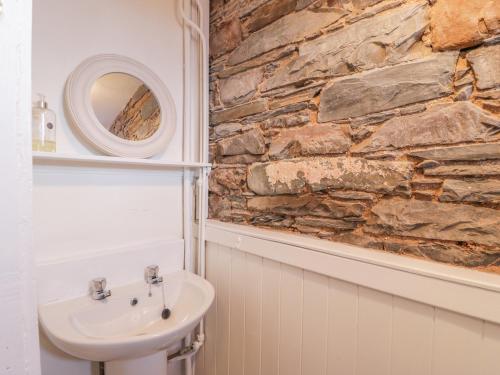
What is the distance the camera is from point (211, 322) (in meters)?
1.38

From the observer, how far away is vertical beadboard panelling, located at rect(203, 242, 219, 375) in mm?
1363

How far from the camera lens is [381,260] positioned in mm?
822

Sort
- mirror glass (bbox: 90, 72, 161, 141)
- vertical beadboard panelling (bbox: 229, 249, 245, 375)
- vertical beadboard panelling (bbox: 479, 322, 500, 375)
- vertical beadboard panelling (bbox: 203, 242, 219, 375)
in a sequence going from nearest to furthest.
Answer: vertical beadboard panelling (bbox: 479, 322, 500, 375), mirror glass (bbox: 90, 72, 161, 141), vertical beadboard panelling (bbox: 229, 249, 245, 375), vertical beadboard panelling (bbox: 203, 242, 219, 375)

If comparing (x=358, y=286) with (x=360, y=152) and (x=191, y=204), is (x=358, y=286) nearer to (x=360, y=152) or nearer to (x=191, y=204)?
(x=360, y=152)

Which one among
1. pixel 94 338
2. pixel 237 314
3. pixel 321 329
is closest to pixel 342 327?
pixel 321 329

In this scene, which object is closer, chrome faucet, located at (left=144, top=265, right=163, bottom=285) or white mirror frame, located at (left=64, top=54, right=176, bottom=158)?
white mirror frame, located at (left=64, top=54, right=176, bottom=158)

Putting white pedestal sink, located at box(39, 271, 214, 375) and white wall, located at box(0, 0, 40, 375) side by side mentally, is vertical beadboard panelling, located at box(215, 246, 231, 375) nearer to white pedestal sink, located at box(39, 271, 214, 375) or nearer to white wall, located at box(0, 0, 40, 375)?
white pedestal sink, located at box(39, 271, 214, 375)

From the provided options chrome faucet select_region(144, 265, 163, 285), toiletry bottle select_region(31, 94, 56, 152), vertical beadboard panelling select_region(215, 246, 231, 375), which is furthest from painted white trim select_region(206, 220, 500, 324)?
toiletry bottle select_region(31, 94, 56, 152)

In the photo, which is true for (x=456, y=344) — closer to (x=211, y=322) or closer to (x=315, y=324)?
(x=315, y=324)

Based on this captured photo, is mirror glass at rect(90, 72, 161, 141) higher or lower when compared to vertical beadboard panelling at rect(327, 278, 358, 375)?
higher

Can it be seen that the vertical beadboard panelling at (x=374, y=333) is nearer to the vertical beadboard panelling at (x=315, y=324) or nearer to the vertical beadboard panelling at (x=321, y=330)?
the vertical beadboard panelling at (x=321, y=330)

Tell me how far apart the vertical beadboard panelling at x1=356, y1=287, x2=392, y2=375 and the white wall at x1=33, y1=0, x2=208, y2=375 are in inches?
34.9

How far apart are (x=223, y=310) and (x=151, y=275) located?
0.39 meters

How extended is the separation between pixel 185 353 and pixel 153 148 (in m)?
Result: 1.00
